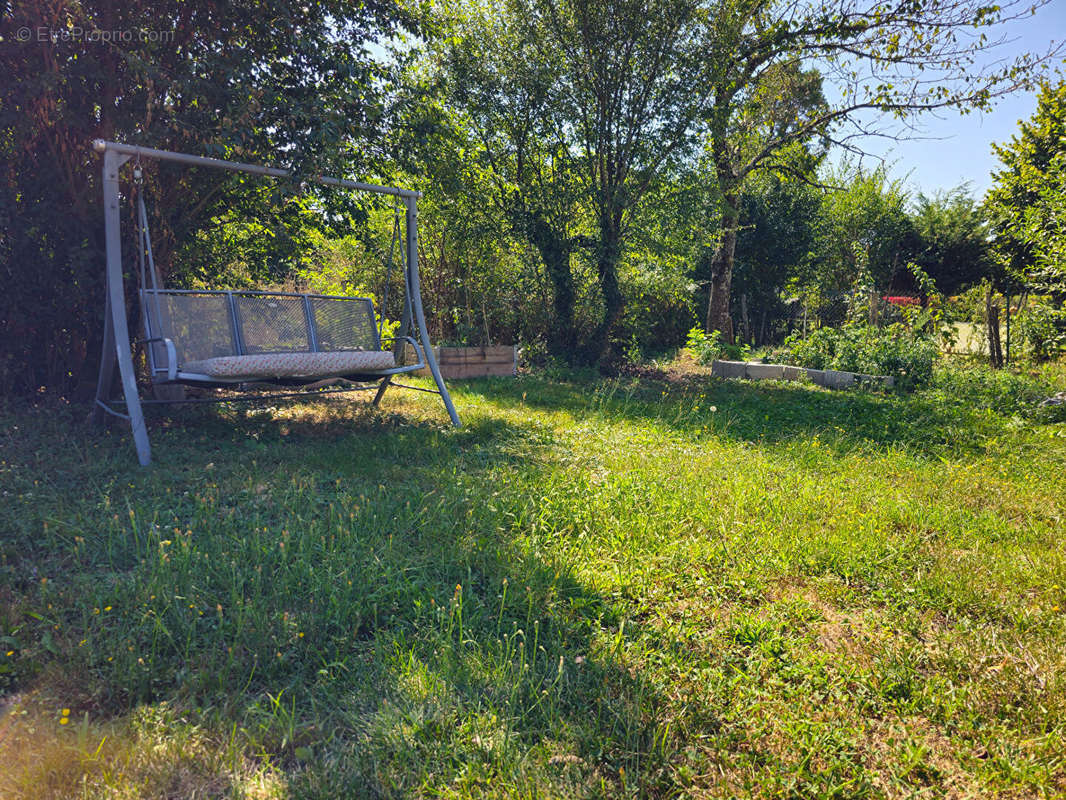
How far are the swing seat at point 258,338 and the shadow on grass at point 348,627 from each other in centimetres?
74

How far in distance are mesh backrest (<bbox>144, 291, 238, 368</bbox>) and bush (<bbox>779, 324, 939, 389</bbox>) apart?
6985 mm

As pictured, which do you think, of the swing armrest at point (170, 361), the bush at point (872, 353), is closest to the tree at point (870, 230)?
the bush at point (872, 353)

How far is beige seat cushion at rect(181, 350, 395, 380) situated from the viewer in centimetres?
355

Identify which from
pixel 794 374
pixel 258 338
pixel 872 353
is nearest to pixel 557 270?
pixel 794 374

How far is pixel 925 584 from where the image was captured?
2.14 metres

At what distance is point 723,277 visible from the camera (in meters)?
10.1

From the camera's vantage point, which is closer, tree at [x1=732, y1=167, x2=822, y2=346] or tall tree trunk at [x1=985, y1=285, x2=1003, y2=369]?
tall tree trunk at [x1=985, y1=285, x2=1003, y2=369]

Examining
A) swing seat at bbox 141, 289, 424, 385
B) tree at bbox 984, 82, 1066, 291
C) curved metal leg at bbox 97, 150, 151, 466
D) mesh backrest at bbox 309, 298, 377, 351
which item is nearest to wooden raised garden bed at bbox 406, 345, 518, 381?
mesh backrest at bbox 309, 298, 377, 351

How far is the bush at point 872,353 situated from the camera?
688cm

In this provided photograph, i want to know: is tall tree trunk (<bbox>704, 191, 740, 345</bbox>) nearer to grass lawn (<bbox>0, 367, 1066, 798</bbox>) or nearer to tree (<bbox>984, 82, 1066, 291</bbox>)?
tree (<bbox>984, 82, 1066, 291</bbox>)

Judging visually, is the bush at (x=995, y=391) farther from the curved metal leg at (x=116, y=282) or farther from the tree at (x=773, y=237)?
the curved metal leg at (x=116, y=282)

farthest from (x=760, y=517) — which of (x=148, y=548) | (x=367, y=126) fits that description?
(x=367, y=126)

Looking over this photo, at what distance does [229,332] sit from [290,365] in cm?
99

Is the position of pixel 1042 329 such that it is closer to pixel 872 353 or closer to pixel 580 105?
pixel 872 353
